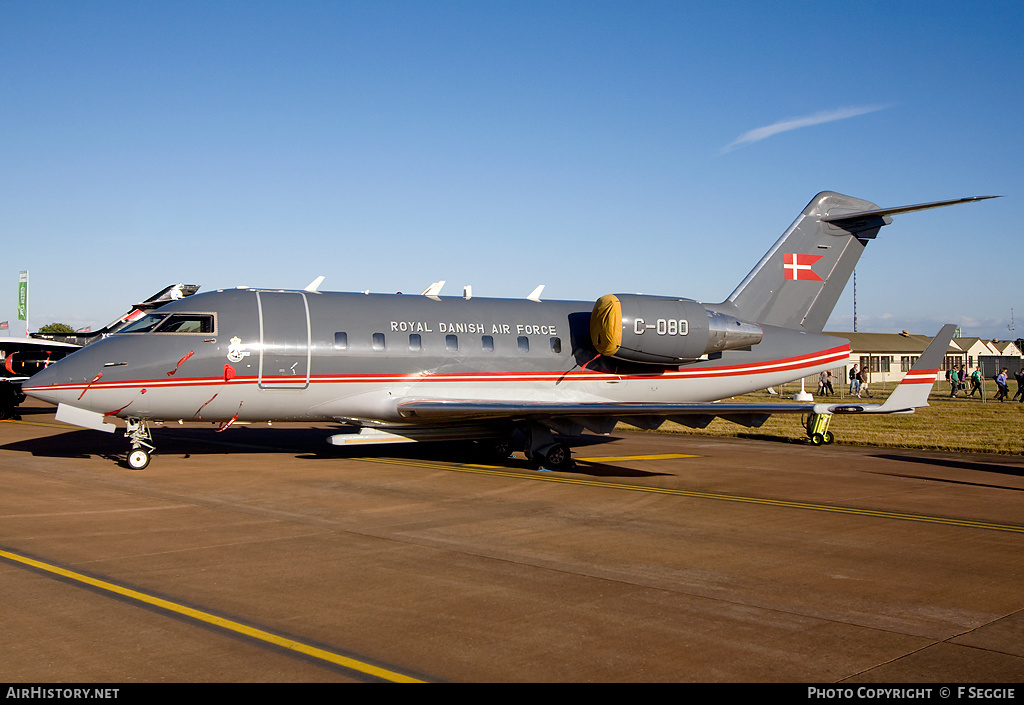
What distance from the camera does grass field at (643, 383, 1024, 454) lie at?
22586 mm

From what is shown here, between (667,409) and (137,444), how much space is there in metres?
10.0

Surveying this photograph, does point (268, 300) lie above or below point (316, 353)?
above

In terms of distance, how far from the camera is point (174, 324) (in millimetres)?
A: 16094

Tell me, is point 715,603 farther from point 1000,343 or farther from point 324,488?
point 1000,343

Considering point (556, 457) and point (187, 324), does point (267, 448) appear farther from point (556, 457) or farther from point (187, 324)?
point (556, 457)

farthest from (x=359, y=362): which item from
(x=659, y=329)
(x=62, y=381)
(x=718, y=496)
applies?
(x=718, y=496)

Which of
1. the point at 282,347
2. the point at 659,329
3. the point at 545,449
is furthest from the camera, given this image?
the point at 659,329

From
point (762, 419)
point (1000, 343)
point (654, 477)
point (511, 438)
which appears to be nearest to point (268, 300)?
point (511, 438)

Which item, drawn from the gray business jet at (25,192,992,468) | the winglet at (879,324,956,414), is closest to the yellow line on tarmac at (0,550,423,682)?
the gray business jet at (25,192,992,468)

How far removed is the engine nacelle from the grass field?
21.6ft

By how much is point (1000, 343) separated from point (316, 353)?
12267 centimetres

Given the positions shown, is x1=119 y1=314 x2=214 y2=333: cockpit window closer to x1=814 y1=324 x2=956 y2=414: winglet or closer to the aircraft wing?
the aircraft wing

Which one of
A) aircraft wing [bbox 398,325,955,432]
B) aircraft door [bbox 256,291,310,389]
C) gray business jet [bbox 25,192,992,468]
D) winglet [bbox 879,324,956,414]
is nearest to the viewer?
aircraft wing [bbox 398,325,955,432]
